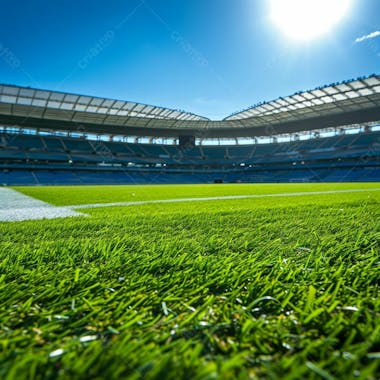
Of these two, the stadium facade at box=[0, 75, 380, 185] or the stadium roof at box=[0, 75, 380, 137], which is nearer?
the stadium roof at box=[0, 75, 380, 137]

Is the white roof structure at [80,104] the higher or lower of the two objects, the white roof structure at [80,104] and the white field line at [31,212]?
the higher

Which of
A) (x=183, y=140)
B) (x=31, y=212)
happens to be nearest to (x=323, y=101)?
(x=183, y=140)

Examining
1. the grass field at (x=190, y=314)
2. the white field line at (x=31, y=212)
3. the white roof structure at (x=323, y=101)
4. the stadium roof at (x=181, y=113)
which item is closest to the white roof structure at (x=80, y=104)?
the stadium roof at (x=181, y=113)

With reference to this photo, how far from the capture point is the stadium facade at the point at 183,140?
35406mm

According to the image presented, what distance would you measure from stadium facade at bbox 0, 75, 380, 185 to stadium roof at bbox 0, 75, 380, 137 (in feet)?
0.48

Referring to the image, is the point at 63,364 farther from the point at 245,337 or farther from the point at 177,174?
the point at 177,174

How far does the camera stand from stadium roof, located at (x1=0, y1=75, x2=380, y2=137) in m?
32.0

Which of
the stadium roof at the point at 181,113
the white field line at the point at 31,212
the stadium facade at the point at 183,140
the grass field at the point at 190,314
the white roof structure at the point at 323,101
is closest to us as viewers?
the grass field at the point at 190,314

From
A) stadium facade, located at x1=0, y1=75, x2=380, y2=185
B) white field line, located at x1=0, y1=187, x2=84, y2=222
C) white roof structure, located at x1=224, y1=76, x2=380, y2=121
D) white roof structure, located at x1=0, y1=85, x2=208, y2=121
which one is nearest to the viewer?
white field line, located at x1=0, y1=187, x2=84, y2=222

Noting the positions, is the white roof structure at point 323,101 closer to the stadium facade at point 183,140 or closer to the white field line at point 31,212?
the stadium facade at point 183,140

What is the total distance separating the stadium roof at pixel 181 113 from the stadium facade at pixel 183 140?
145mm

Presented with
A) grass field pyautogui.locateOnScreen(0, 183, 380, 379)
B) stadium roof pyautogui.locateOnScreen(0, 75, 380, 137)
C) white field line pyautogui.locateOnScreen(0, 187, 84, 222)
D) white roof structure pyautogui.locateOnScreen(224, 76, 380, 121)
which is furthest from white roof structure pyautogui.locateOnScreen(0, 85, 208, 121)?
grass field pyautogui.locateOnScreen(0, 183, 380, 379)

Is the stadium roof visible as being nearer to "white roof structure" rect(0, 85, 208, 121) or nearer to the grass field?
"white roof structure" rect(0, 85, 208, 121)

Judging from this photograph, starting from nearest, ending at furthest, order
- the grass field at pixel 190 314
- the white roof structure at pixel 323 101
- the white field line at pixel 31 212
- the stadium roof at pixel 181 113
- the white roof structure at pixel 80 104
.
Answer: the grass field at pixel 190 314
the white field line at pixel 31 212
the white roof structure at pixel 323 101
the white roof structure at pixel 80 104
the stadium roof at pixel 181 113
